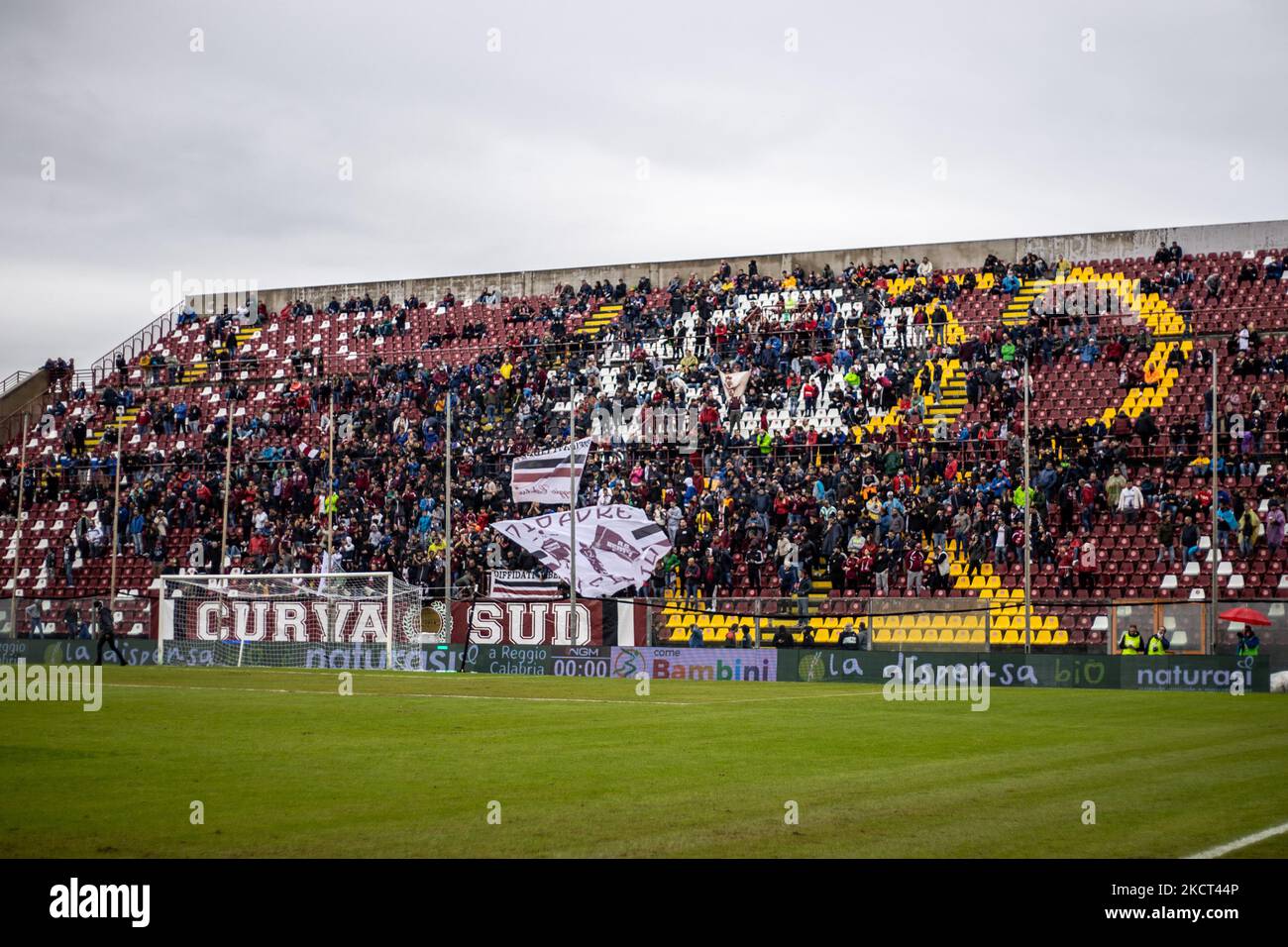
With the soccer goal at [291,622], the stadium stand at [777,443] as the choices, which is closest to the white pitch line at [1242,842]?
the stadium stand at [777,443]

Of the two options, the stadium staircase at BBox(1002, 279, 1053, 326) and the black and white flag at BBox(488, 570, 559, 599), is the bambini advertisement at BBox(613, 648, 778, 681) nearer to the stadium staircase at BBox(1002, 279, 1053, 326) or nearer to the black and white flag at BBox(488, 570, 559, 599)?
the black and white flag at BBox(488, 570, 559, 599)

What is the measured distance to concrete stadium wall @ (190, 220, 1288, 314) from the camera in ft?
185

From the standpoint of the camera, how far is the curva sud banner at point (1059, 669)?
34.5m

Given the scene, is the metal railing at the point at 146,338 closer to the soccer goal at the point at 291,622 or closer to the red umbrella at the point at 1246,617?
the soccer goal at the point at 291,622

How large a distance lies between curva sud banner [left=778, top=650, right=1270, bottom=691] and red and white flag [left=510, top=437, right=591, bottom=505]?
11.0 m

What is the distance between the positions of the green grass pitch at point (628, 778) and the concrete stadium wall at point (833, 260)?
32729mm

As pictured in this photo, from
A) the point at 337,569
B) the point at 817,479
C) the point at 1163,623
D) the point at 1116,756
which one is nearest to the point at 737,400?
the point at 817,479

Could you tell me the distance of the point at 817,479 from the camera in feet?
159

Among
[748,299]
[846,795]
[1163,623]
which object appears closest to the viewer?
[846,795]

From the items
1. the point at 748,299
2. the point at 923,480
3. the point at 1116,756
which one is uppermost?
the point at 748,299

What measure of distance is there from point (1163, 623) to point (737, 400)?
20.6 meters

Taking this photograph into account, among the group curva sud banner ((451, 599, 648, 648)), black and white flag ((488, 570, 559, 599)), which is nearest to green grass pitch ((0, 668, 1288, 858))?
curva sud banner ((451, 599, 648, 648))

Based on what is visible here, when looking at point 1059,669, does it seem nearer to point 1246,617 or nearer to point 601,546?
point 1246,617
